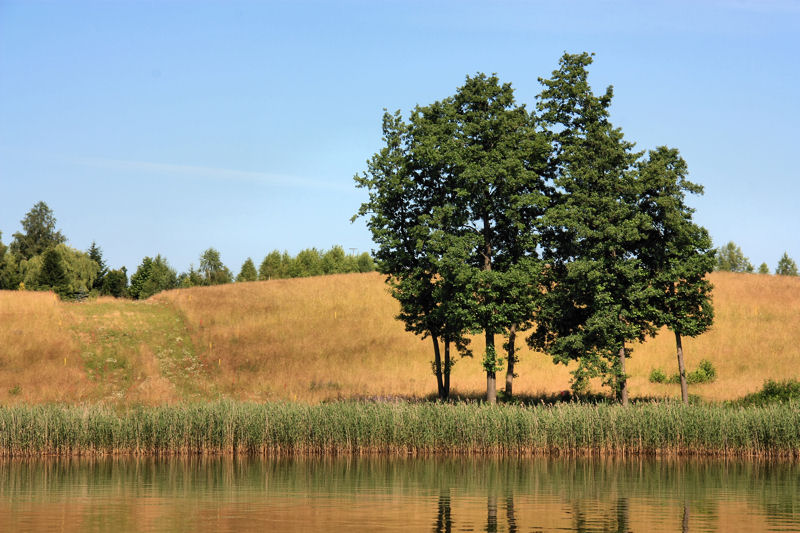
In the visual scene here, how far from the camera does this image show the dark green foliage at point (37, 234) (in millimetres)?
145875

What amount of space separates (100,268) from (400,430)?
102 metres

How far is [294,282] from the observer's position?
3745 inches

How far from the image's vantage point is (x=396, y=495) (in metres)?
25.9

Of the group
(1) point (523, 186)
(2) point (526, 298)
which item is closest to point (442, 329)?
(2) point (526, 298)

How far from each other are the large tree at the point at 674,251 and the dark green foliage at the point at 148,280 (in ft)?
276

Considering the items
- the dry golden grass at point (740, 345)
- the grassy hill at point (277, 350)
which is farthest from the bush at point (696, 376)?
the grassy hill at point (277, 350)

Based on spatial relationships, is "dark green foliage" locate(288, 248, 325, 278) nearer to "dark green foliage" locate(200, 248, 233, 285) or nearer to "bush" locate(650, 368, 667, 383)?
"dark green foliage" locate(200, 248, 233, 285)

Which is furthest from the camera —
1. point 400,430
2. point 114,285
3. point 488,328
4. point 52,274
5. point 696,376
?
point 114,285

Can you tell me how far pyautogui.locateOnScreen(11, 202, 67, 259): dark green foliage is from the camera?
479 feet

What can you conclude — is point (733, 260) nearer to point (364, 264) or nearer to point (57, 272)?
point (364, 264)

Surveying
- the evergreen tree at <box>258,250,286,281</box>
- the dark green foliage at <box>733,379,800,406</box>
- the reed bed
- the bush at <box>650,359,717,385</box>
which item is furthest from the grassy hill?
the evergreen tree at <box>258,250,286,281</box>

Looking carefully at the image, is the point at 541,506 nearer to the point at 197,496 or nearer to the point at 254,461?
the point at 197,496

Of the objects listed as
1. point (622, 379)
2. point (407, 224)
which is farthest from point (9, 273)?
point (622, 379)

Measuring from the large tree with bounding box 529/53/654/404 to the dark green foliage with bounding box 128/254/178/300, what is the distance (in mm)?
80935
